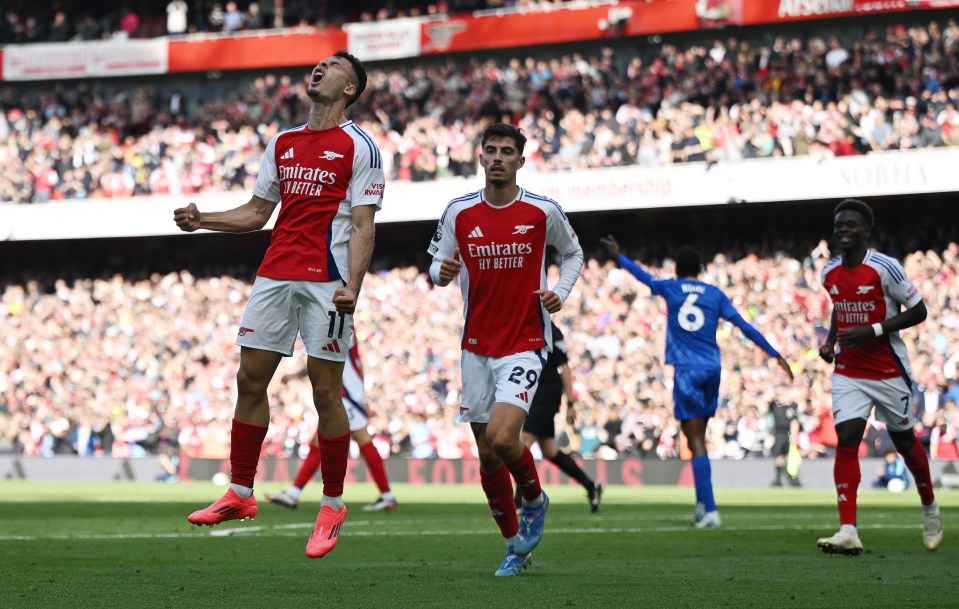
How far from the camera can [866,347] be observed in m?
10.5

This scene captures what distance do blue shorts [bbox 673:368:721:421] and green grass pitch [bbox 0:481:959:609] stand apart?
108 cm

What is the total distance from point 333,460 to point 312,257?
1196mm

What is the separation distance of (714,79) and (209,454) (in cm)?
1273

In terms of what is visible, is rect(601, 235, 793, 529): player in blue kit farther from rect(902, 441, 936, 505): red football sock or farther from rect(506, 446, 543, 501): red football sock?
rect(506, 446, 543, 501): red football sock

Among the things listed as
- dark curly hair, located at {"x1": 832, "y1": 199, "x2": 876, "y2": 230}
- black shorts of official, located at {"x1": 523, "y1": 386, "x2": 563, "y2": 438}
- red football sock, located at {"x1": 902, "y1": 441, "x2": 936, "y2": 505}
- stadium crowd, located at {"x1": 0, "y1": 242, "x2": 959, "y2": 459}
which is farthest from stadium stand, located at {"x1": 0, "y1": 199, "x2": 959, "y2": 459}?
dark curly hair, located at {"x1": 832, "y1": 199, "x2": 876, "y2": 230}

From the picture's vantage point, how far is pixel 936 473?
71.9 ft

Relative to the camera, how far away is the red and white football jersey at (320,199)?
773 cm

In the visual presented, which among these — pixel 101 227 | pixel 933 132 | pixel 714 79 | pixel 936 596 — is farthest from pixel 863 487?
pixel 101 227

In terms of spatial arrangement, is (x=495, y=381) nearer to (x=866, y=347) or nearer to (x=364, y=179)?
(x=364, y=179)

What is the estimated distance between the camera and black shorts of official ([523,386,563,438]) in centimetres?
1512

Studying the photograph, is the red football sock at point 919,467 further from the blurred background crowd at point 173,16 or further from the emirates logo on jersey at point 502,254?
the blurred background crowd at point 173,16

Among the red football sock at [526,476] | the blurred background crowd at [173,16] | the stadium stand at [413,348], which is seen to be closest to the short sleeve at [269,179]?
the red football sock at [526,476]

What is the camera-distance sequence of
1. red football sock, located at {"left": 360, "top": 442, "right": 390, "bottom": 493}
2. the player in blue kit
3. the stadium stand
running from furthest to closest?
1. the stadium stand
2. red football sock, located at {"left": 360, "top": 442, "right": 390, "bottom": 493}
3. the player in blue kit

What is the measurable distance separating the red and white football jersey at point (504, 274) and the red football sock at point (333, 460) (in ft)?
3.52
